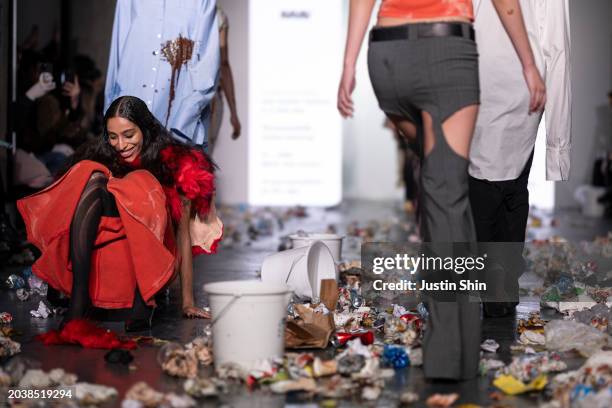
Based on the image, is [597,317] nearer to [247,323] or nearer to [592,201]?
[247,323]

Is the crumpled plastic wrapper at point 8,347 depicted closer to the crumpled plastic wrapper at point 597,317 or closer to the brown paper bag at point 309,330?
the brown paper bag at point 309,330

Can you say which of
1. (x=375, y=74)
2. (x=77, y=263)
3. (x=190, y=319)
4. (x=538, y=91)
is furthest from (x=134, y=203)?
(x=538, y=91)

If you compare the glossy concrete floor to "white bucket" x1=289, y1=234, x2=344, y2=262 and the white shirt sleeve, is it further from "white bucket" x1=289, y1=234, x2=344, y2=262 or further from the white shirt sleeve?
the white shirt sleeve

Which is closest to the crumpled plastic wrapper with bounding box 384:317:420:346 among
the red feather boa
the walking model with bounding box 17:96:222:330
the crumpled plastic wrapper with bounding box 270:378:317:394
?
the crumpled plastic wrapper with bounding box 270:378:317:394

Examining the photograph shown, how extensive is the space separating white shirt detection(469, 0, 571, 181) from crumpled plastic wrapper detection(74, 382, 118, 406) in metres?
1.94

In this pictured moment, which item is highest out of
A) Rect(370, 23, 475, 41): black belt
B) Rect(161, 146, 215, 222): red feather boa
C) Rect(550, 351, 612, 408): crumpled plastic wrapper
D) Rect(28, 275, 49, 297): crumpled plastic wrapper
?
Rect(370, 23, 475, 41): black belt

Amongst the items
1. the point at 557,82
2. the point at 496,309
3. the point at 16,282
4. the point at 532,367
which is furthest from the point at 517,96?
the point at 16,282

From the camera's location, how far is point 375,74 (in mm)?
3002

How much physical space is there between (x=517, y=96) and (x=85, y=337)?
5.95 feet

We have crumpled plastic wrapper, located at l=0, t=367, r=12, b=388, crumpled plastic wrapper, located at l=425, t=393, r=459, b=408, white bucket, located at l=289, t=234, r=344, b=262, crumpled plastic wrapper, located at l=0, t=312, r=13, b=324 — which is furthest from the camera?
white bucket, located at l=289, t=234, r=344, b=262

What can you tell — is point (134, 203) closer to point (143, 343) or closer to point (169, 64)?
point (143, 343)

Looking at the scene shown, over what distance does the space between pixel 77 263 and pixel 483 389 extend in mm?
1502

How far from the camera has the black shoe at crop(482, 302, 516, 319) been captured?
416 centimetres

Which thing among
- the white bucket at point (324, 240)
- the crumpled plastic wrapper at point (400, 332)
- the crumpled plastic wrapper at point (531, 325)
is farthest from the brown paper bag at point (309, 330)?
the white bucket at point (324, 240)
